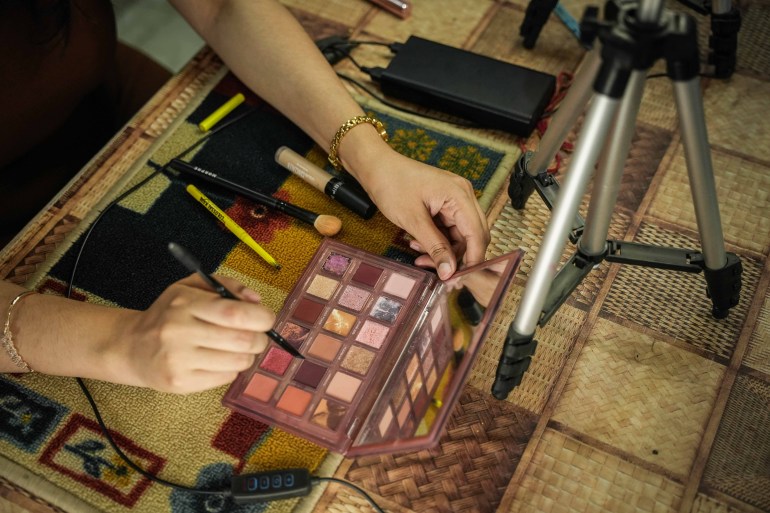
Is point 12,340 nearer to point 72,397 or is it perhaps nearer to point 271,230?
point 72,397

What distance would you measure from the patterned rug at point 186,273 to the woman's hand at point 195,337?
0.08 meters

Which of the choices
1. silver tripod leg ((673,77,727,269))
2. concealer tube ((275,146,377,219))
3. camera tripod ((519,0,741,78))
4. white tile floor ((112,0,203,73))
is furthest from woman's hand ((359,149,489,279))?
white tile floor ((112,0,203,73))

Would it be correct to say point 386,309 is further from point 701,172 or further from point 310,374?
point 701,172

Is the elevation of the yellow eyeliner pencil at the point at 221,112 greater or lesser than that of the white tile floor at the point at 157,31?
lesser

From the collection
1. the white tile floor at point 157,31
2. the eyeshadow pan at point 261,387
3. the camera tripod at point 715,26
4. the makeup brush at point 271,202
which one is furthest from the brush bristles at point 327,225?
the white tile floor at point 157,31

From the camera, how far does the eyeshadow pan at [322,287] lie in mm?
818

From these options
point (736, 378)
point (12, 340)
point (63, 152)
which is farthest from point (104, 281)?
point (736, 378)

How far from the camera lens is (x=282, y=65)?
97cm

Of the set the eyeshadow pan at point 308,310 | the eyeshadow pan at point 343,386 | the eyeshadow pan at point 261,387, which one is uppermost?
the eyeshadow pan at point 308,310

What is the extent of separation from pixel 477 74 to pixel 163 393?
2.04 ft

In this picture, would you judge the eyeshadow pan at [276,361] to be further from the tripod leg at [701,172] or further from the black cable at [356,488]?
the tripod leg at [701,172]

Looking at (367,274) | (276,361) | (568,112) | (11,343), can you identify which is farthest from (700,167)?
(11,343)

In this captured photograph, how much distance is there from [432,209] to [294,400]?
10.8 inches

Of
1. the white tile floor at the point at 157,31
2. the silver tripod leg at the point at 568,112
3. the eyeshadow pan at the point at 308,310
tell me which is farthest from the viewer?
the white tile floor at the point at 157,31
